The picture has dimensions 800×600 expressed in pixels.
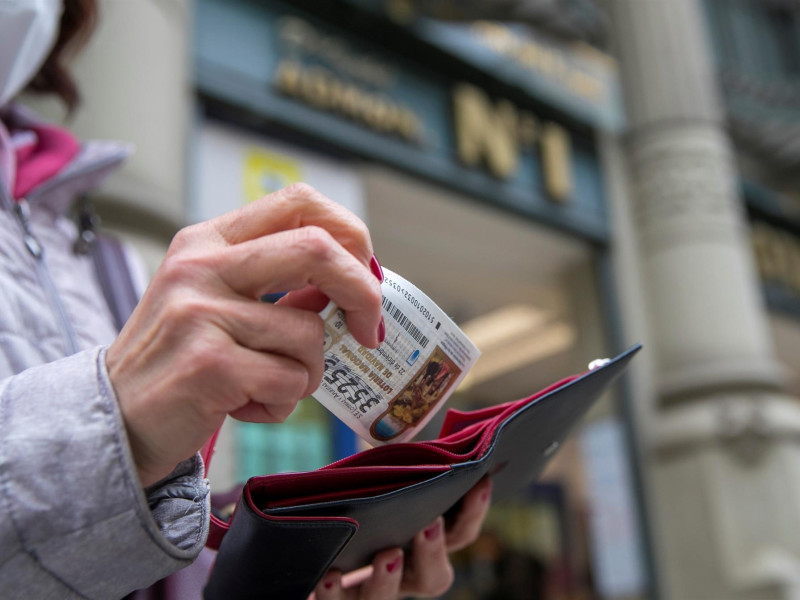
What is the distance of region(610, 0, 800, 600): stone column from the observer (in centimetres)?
439

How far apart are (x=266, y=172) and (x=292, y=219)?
10.3 ft

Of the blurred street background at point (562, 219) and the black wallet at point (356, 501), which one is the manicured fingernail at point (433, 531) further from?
the blurred street background at point (562, 219)

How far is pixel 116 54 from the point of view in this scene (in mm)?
2543

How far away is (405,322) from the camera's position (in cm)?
81

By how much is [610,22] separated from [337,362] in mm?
5626

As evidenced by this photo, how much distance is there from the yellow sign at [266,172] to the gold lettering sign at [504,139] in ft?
4.24

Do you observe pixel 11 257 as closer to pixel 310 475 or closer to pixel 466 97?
pixel 310 475

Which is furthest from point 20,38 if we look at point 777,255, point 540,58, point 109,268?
point 777,255

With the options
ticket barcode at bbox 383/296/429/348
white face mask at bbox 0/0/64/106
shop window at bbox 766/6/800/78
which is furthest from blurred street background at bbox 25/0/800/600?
ticket barcode at bbox 383/296/429/348

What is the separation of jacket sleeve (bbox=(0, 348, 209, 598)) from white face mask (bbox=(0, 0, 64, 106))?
2.54 feet

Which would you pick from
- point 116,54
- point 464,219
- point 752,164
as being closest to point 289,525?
point 116,54

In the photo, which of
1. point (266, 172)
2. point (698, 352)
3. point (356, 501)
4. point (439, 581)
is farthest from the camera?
point (698, 352)

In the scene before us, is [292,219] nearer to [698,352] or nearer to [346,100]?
[346,100]

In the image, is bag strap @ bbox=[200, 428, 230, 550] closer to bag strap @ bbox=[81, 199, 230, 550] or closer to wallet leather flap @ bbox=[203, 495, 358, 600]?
wallet leather flap @ bbox=[203, 495, 358, 600]
